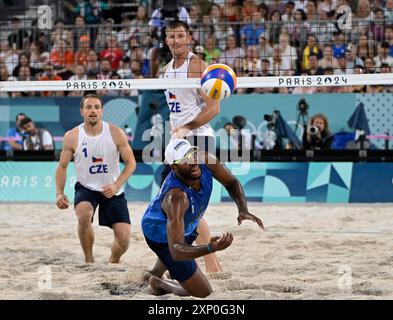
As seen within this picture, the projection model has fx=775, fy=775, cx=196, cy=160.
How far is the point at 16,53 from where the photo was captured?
1331 cm

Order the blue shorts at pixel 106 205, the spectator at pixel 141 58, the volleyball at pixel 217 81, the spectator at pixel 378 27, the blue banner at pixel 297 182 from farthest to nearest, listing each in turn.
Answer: the spectator at pixel 141 58, the spectator at pixel 378 27, the blue banner at pixel 297 182, the blue shorts at pixel 106 205, the volleyball at pixel 217 81

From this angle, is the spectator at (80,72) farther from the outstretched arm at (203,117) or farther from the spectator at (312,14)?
the outstretched arm at (203,117)

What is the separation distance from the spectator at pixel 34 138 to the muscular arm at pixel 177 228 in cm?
698

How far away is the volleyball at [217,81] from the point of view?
19.8ft

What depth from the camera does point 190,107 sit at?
6457 millimetres

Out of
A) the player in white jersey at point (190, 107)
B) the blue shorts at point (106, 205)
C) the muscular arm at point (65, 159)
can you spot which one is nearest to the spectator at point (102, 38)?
the muscular arm at point (65, 159)

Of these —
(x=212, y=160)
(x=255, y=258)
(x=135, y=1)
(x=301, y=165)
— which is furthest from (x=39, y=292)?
(x=135, y=1)

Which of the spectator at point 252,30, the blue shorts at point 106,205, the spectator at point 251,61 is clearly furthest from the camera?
the spectator at point 252,30

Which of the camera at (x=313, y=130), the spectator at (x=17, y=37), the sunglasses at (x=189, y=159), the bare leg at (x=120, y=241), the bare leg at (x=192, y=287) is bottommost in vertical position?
the bare leg at (x=120, y=241)

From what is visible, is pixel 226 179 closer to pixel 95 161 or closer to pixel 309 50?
pixel 95 161

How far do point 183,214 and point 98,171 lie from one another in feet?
7.78

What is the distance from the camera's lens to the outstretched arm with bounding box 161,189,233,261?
4.78 m

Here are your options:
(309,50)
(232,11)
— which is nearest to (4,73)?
(232,11)

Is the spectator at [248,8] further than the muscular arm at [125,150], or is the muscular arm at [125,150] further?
the spectator at [248,8]
